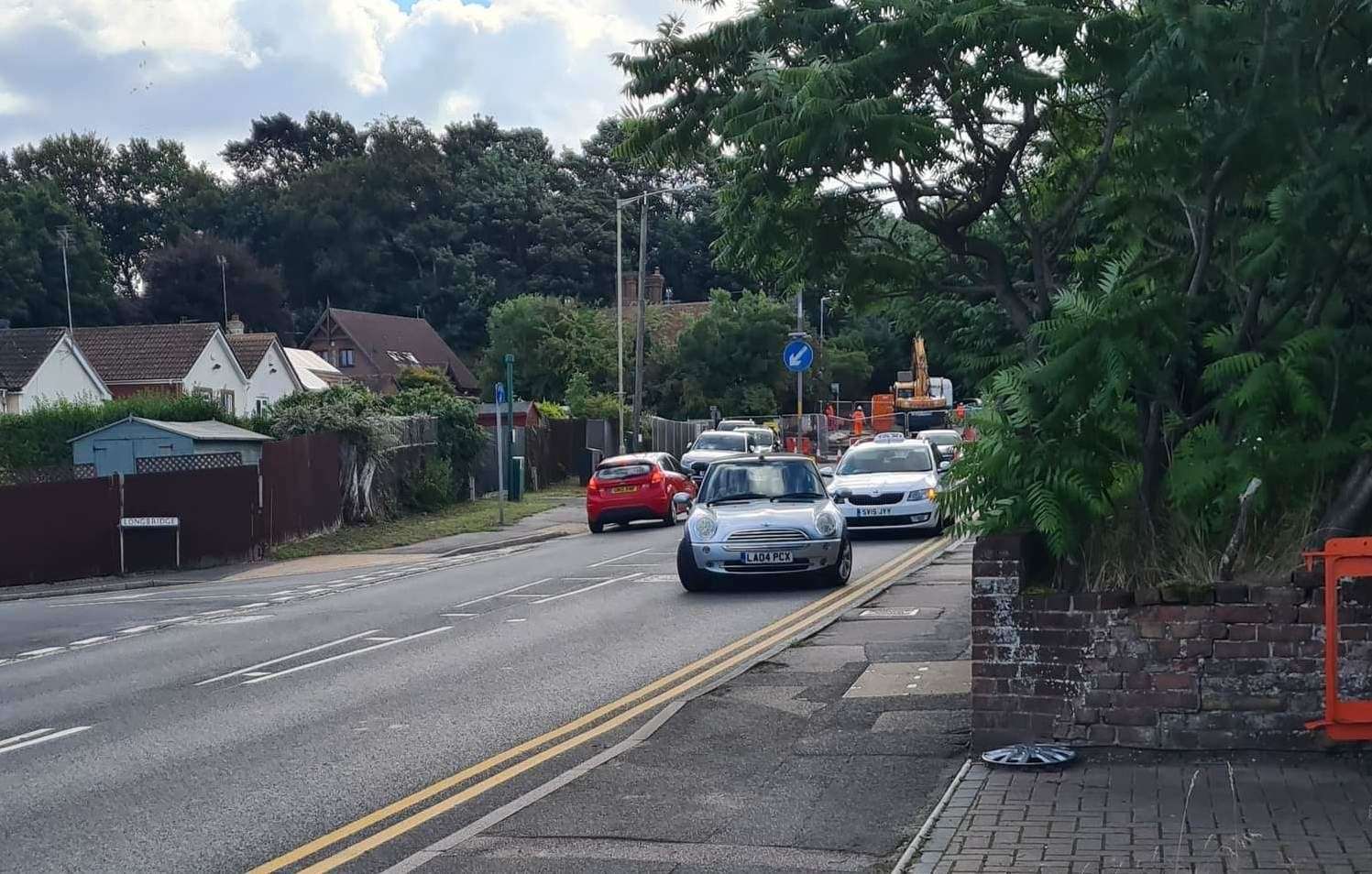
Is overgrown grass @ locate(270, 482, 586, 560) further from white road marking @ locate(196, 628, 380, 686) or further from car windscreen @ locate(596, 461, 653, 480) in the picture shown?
white road marking @ locate(196, 628, 380, 686)

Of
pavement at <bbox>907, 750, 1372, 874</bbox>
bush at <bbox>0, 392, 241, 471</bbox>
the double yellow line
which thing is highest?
bush at <bbox>0, 392, 241, 471</bbox>

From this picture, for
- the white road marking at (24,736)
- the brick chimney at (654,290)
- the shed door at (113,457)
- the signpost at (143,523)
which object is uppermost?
the brick chimney at (654,290)

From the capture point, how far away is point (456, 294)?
8894 cm

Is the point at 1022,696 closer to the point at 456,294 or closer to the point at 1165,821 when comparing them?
the point at 1165,821

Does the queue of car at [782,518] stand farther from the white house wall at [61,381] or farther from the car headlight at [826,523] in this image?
the white house wall at [61,381]

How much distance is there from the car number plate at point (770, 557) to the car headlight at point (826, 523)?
1.50ft

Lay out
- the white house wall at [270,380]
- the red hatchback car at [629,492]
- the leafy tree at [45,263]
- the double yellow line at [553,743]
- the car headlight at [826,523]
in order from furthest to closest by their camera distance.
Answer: the leafy tree at [45,263] < the white house wall at [270,380] < the red hatchback car at [629,492] < the car headlight at [826,523] < the double yellow line at [553,743]

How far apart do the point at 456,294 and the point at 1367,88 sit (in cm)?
8282

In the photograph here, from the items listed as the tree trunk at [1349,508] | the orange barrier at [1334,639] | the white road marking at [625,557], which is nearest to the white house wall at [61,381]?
the white road marking at [625,557]

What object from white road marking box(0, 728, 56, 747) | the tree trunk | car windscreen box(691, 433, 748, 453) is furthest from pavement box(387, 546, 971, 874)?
car windscreen box(691, 433, 748, 453)

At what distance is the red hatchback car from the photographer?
3047 cm

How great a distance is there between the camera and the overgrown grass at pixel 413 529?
2891 cm

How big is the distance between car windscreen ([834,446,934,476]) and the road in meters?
2.56

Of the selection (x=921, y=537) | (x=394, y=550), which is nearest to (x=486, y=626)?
(x=921, y=537)
